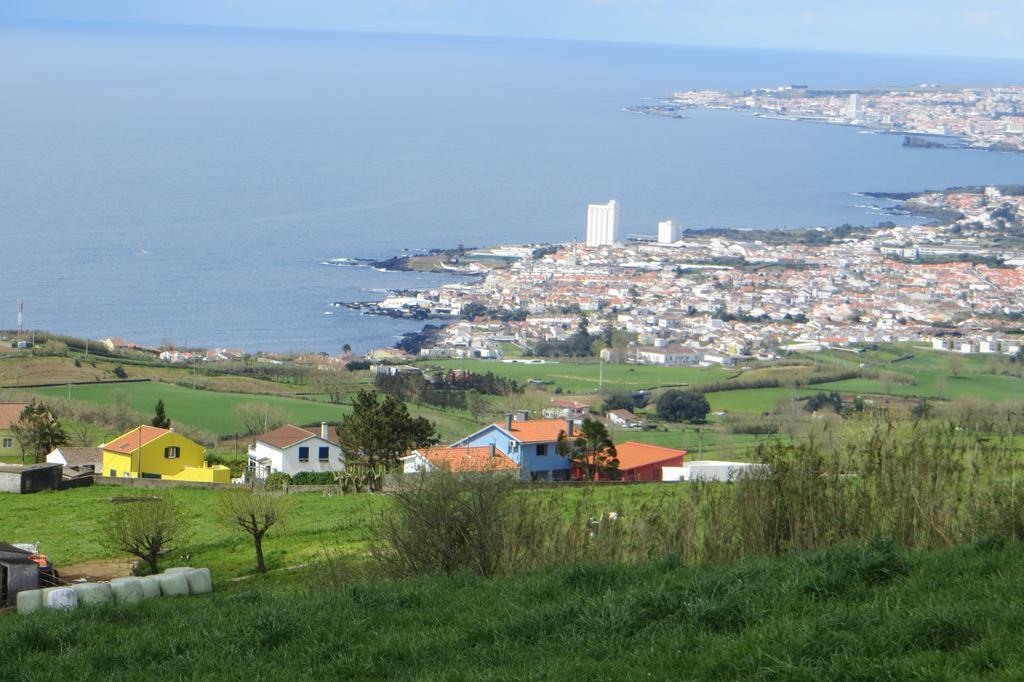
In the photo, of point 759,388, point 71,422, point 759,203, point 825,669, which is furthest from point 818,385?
point 759,203

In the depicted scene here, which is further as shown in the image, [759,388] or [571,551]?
[759,388]

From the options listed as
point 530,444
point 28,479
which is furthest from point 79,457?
point 530,444

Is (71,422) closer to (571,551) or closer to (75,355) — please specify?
(75,355)

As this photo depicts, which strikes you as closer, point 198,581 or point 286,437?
point 198,581

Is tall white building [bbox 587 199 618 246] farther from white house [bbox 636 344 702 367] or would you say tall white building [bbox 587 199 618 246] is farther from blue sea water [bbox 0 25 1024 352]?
white house [bbox 636 344 702 367]

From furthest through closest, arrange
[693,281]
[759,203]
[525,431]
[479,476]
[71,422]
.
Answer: [759,203] < [693,281] < [71,422] < [525,431] < [479,476]

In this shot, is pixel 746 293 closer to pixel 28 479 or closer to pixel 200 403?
pixel 200 403

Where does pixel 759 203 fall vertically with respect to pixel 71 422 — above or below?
above
